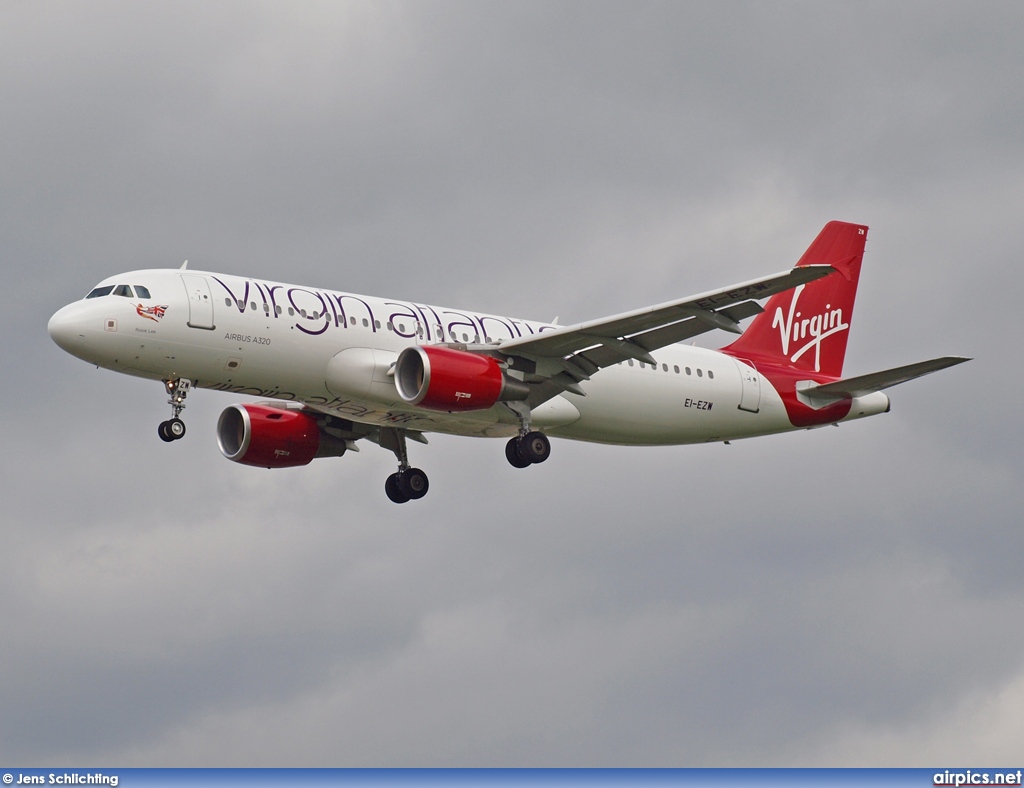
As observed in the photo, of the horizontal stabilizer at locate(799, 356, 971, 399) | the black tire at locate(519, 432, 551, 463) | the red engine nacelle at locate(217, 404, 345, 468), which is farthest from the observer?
the red engine nacelle at locate(217, 404, 345, 468)

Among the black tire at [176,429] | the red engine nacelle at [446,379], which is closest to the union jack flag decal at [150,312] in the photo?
the black tire at [176,429]

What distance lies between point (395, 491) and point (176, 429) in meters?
10.1

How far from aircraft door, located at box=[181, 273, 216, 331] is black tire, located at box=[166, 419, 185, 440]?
273cm

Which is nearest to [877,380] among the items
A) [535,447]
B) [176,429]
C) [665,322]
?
[665,322]

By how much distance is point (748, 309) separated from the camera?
42125 millimetres

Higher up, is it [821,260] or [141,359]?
[821,260]

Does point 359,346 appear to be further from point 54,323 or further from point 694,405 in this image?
point 694,405

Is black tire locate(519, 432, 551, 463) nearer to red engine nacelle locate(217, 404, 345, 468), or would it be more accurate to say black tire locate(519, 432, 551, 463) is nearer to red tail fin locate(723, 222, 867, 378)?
red engine nacelle locate(217, 404, 345, 468)

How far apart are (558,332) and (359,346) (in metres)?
5.41

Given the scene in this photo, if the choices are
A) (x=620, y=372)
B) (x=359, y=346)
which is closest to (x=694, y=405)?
(x=620, y=372)

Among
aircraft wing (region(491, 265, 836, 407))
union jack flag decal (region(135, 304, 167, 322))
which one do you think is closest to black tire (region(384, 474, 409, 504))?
aircraft wing (region(491, 265, 836, 407))

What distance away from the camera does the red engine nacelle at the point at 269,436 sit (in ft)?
161

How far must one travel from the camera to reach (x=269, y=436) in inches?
1934

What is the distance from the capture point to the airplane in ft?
138
